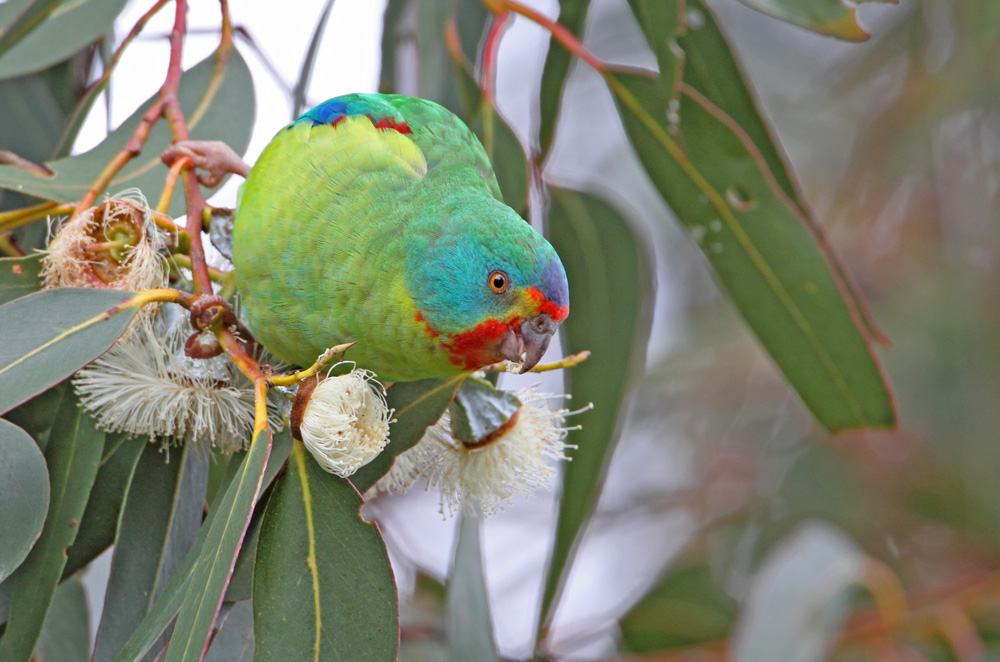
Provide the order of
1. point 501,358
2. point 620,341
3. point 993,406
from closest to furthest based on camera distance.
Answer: point 501,358, point 620,341, point 993,406

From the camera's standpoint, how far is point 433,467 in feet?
4.21

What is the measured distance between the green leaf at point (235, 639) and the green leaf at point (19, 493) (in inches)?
11.5

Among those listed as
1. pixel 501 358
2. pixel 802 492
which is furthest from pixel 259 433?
pixel 802 492

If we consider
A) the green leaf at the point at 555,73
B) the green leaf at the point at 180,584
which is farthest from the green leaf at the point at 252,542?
the green leaf at the point at 555,73

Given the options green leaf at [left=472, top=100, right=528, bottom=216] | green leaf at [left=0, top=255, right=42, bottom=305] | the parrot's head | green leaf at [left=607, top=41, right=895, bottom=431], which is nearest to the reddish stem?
green leaf at [left=472, top=100, right=528, bottom=216]

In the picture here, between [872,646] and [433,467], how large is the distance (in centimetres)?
187

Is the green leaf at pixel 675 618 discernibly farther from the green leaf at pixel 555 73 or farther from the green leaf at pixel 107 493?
the green leaf at pixel 107 493

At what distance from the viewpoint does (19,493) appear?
1021 millimetres

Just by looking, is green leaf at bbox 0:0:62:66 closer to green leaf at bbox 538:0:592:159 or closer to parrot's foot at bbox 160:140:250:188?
parrot's foot at bbox 160:140:250:188

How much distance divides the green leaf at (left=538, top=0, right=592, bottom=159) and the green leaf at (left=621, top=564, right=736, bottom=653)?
172cm

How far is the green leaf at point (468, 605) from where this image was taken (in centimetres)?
160

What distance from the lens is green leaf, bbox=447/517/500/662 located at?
63.1 inches

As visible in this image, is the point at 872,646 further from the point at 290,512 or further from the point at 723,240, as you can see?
the point at 290,512

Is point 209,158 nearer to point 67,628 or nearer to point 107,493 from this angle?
point 107,493
